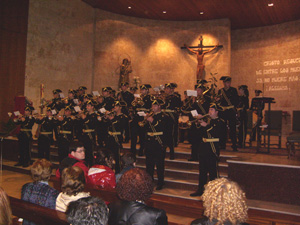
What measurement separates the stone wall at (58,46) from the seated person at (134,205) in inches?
429

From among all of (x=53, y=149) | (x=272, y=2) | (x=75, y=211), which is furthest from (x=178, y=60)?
(x=75, y=211)

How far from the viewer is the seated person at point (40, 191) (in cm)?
295

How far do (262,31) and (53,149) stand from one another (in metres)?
11.3

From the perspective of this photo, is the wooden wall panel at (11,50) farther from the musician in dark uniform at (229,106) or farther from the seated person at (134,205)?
the seated person at (134,205)

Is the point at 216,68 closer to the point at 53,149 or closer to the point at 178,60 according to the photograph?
the point at 178,60

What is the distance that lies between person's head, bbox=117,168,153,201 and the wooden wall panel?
10.4 m

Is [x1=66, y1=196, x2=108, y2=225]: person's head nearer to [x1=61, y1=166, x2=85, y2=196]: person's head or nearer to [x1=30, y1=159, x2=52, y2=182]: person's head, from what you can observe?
[x1=61, y1=166, x2=85, y2=196]: person's head

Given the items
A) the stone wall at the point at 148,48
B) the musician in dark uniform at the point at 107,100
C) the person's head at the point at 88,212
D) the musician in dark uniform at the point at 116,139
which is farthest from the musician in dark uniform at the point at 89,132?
the person's head at the point at 88,212

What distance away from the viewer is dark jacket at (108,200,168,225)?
2.06 metres

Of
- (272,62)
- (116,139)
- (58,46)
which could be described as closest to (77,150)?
(116,139)

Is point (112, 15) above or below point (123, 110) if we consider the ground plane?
above

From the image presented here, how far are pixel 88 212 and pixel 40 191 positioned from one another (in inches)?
56.3

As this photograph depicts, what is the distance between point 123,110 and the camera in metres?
9.26

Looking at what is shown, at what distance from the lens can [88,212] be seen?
5.88 feet
